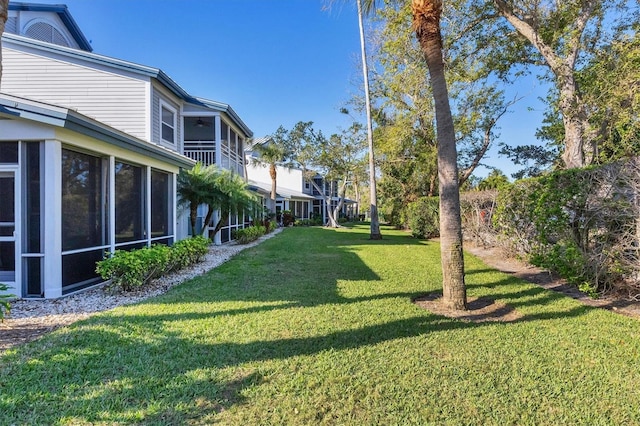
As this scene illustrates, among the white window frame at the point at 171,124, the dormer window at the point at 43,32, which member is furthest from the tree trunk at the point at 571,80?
the dormer window at the point at 43,32

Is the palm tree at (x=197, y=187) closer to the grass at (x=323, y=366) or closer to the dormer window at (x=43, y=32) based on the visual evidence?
the grass at (x=323, y=366)

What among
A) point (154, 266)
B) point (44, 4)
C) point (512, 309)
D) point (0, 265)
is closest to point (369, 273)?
point (512, 309)

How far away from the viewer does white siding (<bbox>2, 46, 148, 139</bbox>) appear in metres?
12.0

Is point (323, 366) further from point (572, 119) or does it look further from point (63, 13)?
point (63, 13)

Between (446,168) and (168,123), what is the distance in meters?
11.8

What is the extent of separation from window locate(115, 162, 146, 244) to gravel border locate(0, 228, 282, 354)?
148 centimetres

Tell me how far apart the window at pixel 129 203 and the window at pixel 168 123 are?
16.0 feet

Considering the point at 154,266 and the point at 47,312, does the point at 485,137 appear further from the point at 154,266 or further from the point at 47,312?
the point at 47,312

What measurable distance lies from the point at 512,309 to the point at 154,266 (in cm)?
694

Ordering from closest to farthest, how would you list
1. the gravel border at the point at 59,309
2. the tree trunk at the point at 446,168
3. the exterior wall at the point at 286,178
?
1. the gravel border at the point at 59,309
2. the tree trunk at the point at 446,168
3. the exterior wall at the point at 286,178

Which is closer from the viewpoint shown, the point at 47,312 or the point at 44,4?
the point at 47,312

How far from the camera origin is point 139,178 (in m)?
9.41

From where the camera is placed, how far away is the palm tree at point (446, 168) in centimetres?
604

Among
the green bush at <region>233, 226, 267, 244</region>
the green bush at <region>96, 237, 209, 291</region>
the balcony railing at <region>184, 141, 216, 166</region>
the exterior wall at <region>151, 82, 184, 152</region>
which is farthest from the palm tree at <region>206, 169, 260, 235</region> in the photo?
the balcony railing at <region>184, 141, 216, 166</region>
